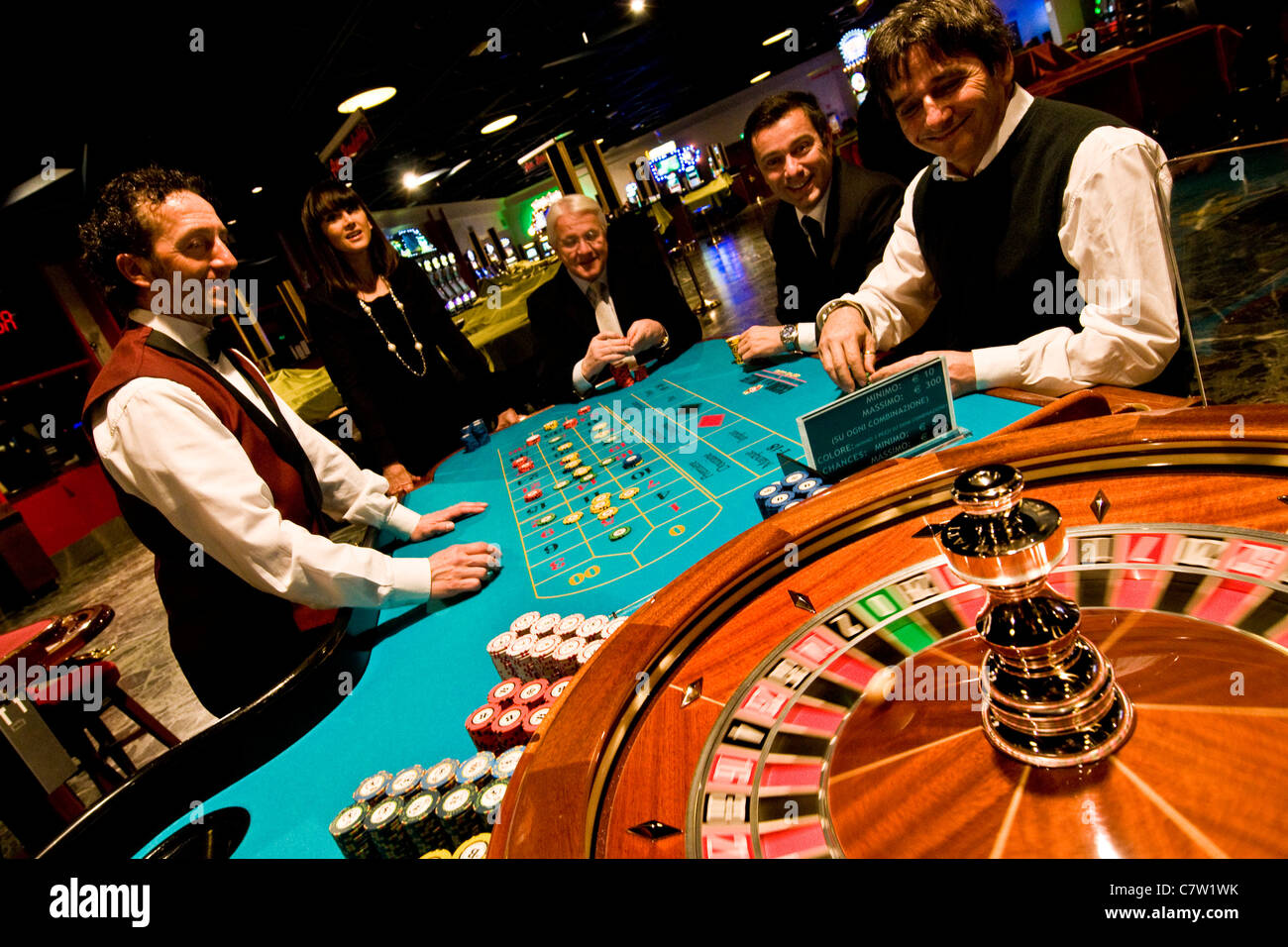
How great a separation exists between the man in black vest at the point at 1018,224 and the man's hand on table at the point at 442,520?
4.32ft

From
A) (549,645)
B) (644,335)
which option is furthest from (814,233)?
(549,645)

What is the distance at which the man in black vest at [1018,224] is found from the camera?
154 cm

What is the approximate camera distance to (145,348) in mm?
1785

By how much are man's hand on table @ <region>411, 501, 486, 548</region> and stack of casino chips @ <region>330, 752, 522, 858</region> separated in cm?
124

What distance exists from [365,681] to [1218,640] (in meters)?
1.55

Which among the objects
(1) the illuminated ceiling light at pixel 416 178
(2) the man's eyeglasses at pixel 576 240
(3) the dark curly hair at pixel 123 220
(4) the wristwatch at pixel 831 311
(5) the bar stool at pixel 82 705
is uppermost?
(1) the illuminated ceiling light at pixel 416 178

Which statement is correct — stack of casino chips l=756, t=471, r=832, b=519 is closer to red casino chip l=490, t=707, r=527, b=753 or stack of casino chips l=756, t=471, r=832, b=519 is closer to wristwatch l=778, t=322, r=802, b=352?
red casino chip l=490, t=707, r=527, b=753

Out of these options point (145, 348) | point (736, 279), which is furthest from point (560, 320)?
point (736, 279)

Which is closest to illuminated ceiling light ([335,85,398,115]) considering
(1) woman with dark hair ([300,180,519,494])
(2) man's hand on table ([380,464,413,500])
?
(1) woman with dark hair ([300,180,519,494])

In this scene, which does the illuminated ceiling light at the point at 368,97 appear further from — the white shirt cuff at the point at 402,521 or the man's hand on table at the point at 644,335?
the white shirt cuff at the point at 402,521

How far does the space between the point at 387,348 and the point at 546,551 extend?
243cm

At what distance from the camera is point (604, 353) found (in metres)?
3.37

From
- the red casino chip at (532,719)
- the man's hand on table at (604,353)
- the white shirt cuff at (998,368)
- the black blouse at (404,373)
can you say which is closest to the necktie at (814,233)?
the man's hand on table at (604,353)
